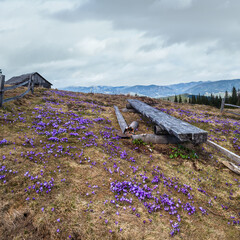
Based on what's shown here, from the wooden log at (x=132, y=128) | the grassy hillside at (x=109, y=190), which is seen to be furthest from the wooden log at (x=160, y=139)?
the wooden log at (x=132, y=128)

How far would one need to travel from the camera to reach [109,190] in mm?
4730

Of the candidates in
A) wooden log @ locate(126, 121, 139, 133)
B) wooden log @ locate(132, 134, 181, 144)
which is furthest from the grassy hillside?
wooden log @ locate(126, 121, 139, 133)

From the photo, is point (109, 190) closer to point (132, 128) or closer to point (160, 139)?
point (160, 139)

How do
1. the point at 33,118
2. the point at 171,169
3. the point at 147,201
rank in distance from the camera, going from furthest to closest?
the point at 33,118 < the point at 171,169 < the point at 147,201

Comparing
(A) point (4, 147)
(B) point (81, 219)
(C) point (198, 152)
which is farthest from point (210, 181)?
(A) point (4, 147)

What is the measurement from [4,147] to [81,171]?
359cm

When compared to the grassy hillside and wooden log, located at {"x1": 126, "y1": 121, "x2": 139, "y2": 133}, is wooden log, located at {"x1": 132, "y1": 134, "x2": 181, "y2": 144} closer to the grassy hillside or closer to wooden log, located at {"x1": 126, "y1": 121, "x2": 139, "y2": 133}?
the grassy hillside

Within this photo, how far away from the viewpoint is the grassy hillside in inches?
139

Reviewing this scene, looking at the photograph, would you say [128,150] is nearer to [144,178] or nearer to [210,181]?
[144,178]

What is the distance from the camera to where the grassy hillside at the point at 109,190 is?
3.54 metres

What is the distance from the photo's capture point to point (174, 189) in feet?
16.9

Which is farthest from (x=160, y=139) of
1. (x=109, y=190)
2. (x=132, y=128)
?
(x=109, y=190)

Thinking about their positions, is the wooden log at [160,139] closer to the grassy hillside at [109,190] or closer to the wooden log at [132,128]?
the grassy hillside at [109,190]

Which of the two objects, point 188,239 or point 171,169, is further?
point 171,169
